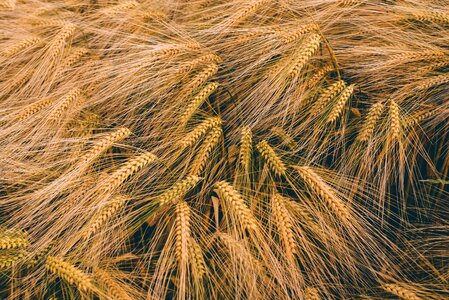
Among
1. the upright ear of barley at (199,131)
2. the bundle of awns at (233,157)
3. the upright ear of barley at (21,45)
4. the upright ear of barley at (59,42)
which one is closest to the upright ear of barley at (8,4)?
the bundle of awns at (233,157)

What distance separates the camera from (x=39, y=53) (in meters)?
2.42

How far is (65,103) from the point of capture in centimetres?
207

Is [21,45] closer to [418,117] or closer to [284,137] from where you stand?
[284,137]

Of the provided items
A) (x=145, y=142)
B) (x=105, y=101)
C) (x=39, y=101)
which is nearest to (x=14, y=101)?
(x=39, y=101)

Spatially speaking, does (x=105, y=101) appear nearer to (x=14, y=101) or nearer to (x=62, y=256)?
(x=14, y=101)

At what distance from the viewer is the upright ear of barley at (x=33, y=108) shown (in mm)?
2059

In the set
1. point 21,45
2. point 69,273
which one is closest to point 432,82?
point 69,273

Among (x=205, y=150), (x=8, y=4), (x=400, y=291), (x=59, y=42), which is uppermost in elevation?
(x=8, y=4)

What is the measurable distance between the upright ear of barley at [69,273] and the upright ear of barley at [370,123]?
1150 mm

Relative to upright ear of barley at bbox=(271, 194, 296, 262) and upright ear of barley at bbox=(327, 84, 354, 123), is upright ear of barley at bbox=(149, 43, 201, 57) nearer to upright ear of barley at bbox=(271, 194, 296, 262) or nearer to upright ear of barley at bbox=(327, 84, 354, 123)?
upright ear of barley at bbox=(327, 84, 354, 123)

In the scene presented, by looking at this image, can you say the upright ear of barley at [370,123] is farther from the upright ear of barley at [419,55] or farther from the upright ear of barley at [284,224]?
the upright ear of barley at [284,224]

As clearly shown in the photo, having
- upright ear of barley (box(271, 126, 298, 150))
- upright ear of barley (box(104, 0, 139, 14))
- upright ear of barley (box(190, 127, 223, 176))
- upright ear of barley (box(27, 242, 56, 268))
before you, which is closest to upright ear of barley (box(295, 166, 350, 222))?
upright ear of barley (box(271, 126, 298, 150))

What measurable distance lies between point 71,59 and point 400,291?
6.11 ft

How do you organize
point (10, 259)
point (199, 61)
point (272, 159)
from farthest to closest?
point (199, 61) → point (272, 159) → point (10, 259)
